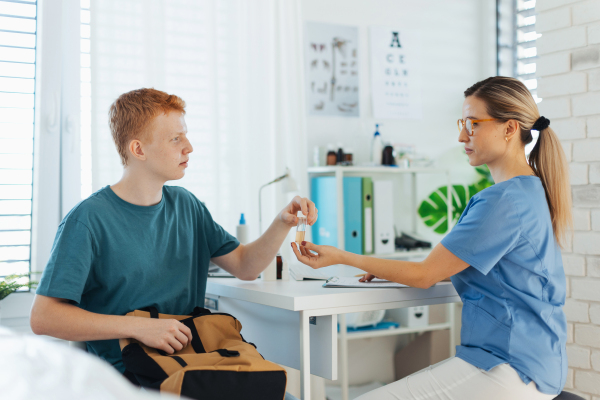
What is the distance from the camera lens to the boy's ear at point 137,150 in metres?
1.46

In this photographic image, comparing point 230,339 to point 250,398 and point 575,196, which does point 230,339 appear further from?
point 575,196

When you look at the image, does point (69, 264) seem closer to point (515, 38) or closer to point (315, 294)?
point (315, 294)

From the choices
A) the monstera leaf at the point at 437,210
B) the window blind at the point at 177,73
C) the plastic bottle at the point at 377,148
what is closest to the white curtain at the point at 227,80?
the window blind at the point at 177,73

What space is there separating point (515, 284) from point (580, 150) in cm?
78

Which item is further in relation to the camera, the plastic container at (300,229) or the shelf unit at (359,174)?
the shelf unit at (359,174)

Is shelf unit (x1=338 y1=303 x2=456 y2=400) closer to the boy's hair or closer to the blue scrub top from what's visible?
the blue scrub top

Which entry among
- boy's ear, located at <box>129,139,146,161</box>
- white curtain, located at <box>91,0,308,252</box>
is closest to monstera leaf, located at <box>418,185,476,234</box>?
white curtain, located at <box>91,0,308,252</box>

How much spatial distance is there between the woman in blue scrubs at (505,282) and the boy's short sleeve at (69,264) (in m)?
0.58

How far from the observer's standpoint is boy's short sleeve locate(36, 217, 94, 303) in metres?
1.25

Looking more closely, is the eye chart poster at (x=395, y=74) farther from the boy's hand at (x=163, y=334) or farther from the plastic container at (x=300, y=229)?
the boy's hand at (x=163, y=334)

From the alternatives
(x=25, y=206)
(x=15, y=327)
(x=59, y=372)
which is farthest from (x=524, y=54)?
(x=59, y=372)

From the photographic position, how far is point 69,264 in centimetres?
128

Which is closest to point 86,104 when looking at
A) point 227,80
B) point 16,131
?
point 16,131

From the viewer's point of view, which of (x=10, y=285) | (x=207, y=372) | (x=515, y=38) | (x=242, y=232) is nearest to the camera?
(x=207, y=372)
